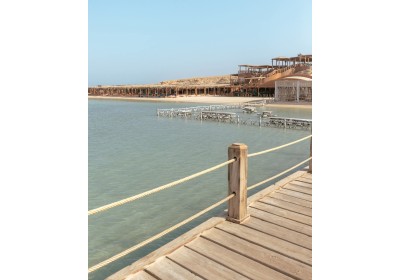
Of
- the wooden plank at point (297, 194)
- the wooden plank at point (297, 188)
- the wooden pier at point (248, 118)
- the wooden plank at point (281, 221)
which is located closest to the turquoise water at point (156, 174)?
the wooden pier at point (248, 118)

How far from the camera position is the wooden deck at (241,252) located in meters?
2.65

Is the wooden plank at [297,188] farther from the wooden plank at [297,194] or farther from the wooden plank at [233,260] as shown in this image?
the wooden plank at [233,260]

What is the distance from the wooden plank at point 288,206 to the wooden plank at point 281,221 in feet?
1.13

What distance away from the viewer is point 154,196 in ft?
27.7

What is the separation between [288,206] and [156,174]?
6.90 metres

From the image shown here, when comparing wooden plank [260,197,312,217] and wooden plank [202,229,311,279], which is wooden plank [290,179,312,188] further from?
wooden plank [202,229,311,279]

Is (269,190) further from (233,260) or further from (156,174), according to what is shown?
(156,174)

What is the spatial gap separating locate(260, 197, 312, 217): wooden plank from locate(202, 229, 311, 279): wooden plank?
1.14 m

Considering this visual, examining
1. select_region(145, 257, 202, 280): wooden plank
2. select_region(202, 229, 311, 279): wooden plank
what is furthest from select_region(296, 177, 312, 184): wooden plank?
select_region(145, 257, 202, 280): wooden plank

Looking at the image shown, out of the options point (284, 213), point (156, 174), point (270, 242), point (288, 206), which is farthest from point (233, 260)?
point (156, 174)

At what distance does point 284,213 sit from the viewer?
13.0ft
